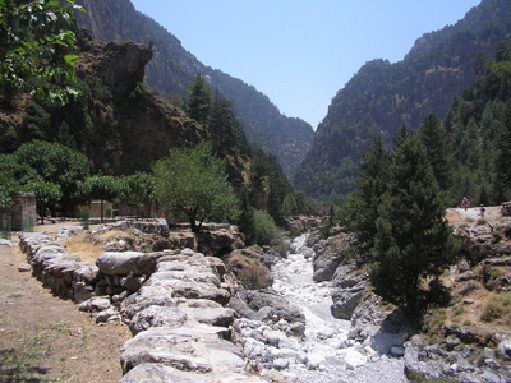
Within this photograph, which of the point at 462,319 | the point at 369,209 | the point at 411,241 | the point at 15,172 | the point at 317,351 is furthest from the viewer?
the point at 15,172

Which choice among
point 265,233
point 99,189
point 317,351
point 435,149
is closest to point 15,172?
point 99,189

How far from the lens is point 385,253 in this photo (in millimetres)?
24984

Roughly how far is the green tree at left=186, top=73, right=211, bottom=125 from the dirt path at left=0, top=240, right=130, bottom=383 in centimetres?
7815

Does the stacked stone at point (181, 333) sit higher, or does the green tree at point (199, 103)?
the green tree at point (199, 103)

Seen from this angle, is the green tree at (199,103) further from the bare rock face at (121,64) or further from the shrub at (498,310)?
the shrub at (498,310)

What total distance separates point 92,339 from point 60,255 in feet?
18.1

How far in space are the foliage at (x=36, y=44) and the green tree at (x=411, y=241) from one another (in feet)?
69.9

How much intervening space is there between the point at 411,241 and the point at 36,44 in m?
22.9

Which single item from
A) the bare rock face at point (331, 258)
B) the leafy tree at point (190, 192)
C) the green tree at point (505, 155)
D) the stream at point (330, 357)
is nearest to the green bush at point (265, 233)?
the bare rock face at point (331, 258)

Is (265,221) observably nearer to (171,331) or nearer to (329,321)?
Result: (329,321)

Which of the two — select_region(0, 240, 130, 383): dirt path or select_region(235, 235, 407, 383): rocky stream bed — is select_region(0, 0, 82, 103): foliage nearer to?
select_region(0, 240, 130, 383): dirt path

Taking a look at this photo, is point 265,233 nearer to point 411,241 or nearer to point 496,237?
point 496,237

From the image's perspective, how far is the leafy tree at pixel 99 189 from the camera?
4100 cm

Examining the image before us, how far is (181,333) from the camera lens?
5.29 meters
